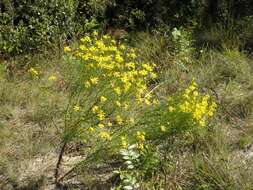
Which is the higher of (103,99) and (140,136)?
(103,99)

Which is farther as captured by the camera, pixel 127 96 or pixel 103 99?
pixel 127 96

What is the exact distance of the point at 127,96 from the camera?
13.4 ft

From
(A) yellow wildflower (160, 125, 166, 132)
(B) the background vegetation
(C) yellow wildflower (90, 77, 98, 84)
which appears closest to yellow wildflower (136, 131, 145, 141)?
(B) the background vegetation

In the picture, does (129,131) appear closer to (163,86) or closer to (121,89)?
(121,89)

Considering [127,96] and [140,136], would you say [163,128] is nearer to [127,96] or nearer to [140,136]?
[140,136]

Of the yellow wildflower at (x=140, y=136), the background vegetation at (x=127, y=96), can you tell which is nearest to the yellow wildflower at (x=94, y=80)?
the background vegetation at (x=127, y=96)

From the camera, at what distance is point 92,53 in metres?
4.04

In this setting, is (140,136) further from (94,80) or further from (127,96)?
(94,80)

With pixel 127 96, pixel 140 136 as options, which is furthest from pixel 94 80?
pixel 140 136

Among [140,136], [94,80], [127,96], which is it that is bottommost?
[140,136]

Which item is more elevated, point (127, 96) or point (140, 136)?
point (127, 96)

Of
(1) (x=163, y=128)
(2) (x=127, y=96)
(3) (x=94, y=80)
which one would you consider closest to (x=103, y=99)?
(3) (x=94, y=80)

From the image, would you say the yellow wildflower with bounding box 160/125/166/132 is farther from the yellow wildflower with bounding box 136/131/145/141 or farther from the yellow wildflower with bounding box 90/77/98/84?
the yellow wildflower with bounding box 90/77/98/84

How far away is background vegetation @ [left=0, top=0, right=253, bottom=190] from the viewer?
4.04 meters
